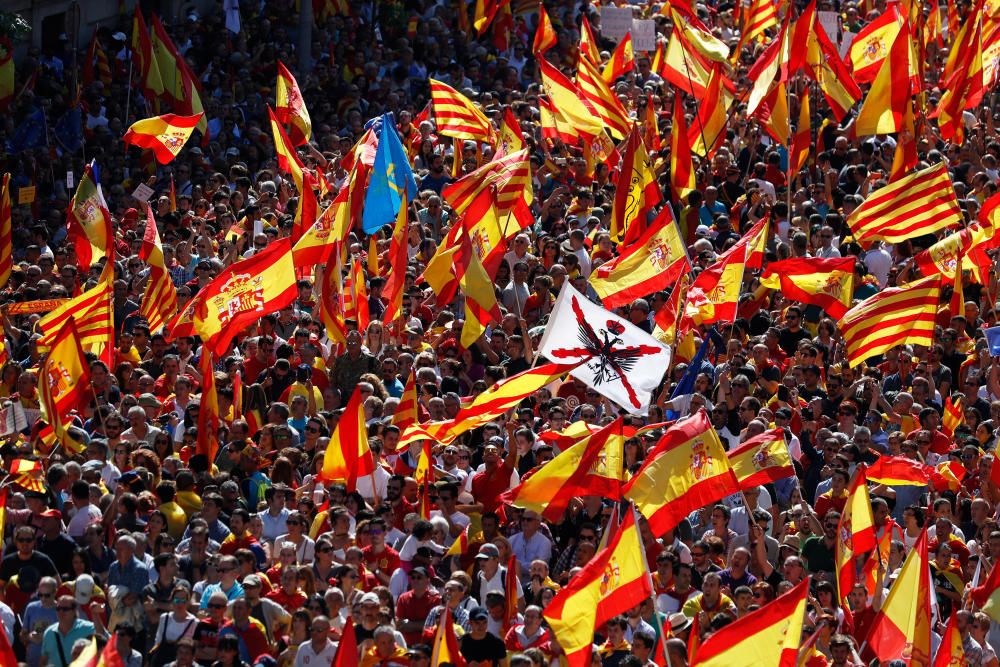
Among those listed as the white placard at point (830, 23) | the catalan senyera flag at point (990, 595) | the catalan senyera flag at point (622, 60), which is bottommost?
the white placard at point (830, 23)

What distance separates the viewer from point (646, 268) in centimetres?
2062

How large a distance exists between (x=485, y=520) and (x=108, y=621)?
282 centimetres

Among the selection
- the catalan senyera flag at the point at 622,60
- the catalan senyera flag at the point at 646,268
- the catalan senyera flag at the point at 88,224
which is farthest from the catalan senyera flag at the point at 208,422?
the catalan senyera flag at the point at 622,60

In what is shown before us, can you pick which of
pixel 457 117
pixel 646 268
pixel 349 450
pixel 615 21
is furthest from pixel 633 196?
pixel 615 21

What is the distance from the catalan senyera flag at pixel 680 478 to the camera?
1645 cm

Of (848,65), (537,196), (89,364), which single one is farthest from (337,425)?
(848,65)

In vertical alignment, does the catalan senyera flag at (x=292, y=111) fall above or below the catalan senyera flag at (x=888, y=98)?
above

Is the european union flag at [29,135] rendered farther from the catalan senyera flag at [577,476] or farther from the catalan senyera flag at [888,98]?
the catalan senyera flag at [577,476]

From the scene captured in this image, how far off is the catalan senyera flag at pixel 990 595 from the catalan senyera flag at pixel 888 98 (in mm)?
9224

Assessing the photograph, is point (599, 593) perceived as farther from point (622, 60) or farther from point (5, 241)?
point (622, 60)

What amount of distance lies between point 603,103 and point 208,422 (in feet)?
27.0

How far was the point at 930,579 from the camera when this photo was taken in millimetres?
15586

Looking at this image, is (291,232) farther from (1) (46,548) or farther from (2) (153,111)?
(1) (46,548)

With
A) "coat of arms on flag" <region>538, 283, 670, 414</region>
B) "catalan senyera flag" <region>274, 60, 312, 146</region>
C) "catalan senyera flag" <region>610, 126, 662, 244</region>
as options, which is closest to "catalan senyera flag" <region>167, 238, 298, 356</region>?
"coat of arms on flag" <region>538, 283, 670, 414</region>
